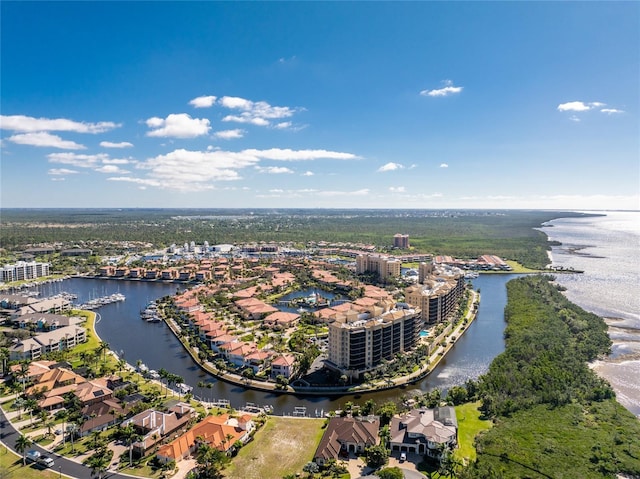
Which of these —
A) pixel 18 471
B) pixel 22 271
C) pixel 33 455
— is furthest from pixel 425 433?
pixel 22 271

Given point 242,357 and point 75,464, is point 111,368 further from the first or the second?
point 75,464

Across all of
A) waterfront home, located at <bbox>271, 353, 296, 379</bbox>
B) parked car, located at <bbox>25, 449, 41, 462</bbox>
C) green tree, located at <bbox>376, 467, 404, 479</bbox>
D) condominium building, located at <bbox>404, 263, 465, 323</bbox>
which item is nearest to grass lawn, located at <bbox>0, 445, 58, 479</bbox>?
parked car, located at <bbox>25, 449, 41, 462</bbox>

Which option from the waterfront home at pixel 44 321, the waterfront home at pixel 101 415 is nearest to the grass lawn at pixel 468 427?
the waterfront home at pixel 101 415

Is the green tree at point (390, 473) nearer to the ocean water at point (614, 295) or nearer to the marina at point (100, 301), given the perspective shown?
the ocean water at point (614, 295)

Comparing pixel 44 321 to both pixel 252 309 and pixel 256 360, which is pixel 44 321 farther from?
pixel 256 360

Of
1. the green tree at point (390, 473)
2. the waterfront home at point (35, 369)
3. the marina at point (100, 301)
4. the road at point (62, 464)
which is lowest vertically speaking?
the road at point (62, 464)

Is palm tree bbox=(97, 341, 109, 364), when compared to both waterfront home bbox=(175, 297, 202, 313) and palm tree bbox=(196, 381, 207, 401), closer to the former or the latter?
palm tree bbox=(196, 381, 207, 401)
